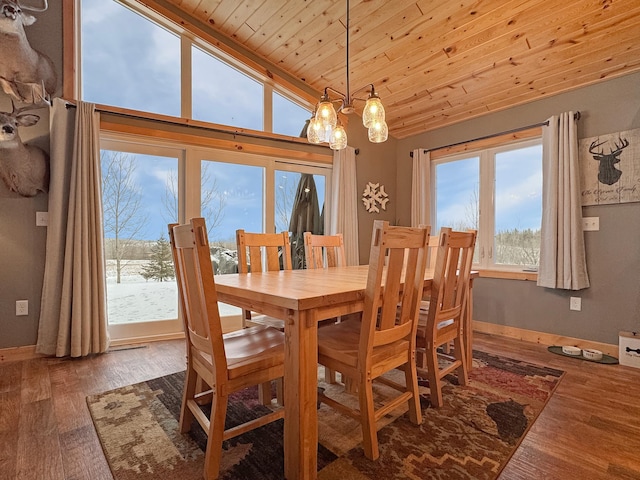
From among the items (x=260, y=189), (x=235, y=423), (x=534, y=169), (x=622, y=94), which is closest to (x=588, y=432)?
(x=235, y=423)

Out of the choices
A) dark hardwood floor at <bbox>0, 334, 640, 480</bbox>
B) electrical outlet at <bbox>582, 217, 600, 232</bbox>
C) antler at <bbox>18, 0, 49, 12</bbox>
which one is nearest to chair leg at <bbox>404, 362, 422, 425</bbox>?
dark hardwood floor at <bbox>0, 334, 640, 480</bbox>

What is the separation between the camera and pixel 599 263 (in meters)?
2.96

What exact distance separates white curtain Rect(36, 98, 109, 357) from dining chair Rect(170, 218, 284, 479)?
1.69 m

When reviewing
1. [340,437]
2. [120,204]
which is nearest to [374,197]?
[120,204]

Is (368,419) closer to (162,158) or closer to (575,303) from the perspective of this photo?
(575,303)

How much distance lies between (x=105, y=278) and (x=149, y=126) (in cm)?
147

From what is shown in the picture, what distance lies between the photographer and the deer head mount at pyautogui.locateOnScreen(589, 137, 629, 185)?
112 inches

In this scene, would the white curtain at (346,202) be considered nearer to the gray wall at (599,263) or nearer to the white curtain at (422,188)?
the white curtain at (422,188)

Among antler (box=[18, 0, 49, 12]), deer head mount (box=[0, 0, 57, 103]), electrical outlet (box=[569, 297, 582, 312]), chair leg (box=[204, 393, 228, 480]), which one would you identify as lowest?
chair leg (box=[204, 393, 228, 480])

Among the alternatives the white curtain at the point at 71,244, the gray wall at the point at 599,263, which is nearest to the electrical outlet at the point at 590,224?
the gray wall at the point at 599,263

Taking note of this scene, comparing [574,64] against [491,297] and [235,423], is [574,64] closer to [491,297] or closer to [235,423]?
[491,297]

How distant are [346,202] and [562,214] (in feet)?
7.22

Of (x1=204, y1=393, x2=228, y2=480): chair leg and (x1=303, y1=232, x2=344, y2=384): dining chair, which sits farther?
(x1=303, y1=232, x2=344, y2=384): dining chair

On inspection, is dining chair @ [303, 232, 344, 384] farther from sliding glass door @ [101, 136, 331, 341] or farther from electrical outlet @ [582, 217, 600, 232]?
electrical outlet @ [582, 217, 600, 232]
